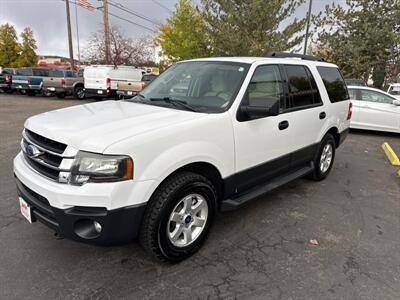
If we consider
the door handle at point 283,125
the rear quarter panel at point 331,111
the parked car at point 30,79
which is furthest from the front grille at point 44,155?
the parked car at point 30,79

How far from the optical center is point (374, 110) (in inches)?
352

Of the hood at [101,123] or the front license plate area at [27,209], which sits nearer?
the hood at [101,123]

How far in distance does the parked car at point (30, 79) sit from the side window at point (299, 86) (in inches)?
710

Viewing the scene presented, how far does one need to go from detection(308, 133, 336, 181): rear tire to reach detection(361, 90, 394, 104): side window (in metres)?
5.14

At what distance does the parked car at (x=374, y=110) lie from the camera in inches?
345

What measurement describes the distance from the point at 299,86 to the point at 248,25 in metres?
12.3

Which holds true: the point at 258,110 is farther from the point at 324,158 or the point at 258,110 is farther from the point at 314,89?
the point at 324,158

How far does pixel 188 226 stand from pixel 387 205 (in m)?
3.07

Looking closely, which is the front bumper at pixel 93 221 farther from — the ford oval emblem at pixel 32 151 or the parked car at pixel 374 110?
the parked car at pixel 374 110

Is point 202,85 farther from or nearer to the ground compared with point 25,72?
nearer to the ground

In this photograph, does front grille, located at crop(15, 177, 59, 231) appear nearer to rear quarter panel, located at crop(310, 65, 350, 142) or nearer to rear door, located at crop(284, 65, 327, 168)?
rear door, located at crop(284, 65, 327, 168)

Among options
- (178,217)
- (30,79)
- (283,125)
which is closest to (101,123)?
(178,217)

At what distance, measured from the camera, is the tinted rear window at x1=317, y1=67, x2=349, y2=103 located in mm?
4582

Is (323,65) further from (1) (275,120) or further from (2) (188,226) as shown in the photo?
(2) (188,226)
